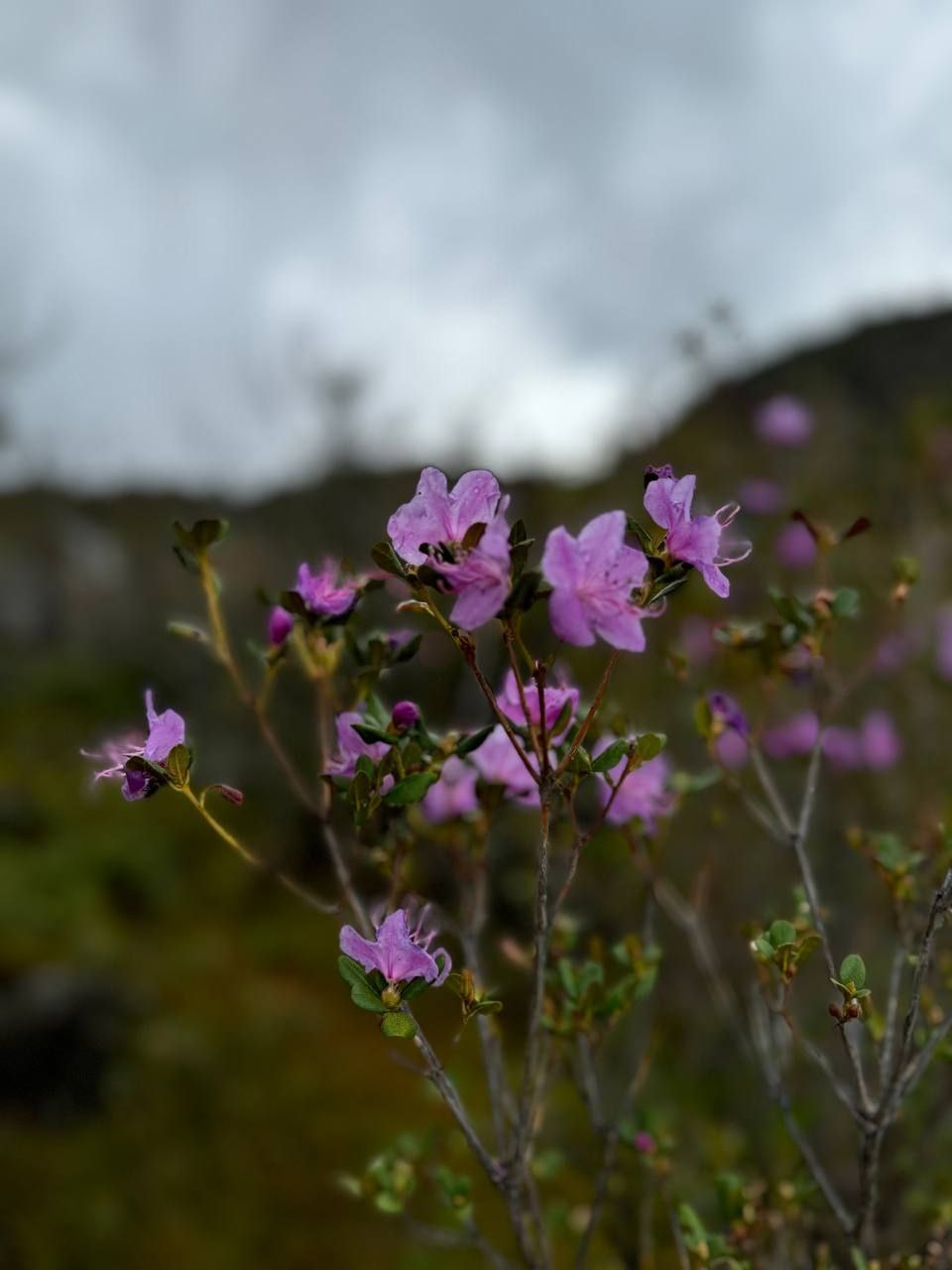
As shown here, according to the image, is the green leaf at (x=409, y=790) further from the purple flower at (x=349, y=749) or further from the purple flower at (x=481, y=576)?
the purple flower at (x=481, y=576)

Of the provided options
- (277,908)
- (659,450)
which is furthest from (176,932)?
(659,450)

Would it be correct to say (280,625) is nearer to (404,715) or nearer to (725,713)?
(404,715)

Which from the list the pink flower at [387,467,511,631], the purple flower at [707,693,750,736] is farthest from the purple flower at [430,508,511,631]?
the purple flower at [707,693,750,736]

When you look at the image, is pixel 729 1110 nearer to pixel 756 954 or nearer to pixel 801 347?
pixel 756 954

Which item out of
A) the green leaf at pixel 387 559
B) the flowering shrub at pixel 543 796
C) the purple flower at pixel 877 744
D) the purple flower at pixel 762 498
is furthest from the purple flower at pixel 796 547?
the green leaf at pixel 387 559

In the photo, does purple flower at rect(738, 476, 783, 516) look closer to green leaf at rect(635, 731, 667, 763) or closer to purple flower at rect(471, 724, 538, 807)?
purple flower at rect(471, 724, 538, 807)
